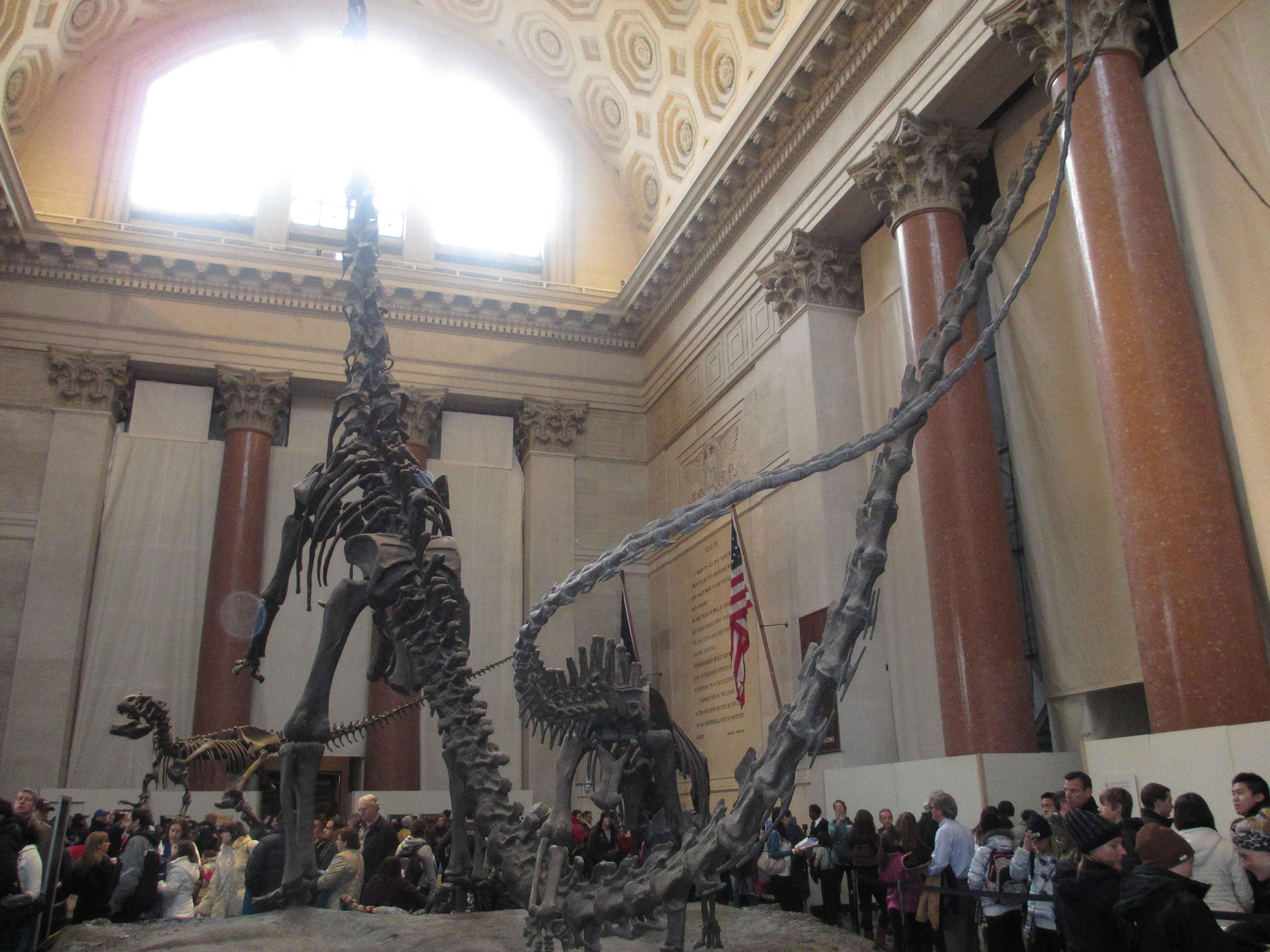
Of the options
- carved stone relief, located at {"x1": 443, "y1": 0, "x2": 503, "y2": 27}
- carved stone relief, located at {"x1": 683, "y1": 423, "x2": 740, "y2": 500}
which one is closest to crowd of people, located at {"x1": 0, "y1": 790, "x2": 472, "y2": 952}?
carved stone relief, located at {"x1": 683, "y1": 423, "x2": 740, "y2": 500}

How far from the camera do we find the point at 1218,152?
7.58 metres

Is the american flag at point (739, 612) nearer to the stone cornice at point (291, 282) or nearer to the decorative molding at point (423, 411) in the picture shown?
Answer: the decorative molding at point (423, 411)

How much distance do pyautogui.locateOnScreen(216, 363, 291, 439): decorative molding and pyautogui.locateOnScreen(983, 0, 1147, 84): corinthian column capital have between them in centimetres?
1122

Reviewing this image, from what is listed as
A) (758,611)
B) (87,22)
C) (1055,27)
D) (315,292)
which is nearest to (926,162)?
(1055,27)

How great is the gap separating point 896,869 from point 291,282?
13.0 m

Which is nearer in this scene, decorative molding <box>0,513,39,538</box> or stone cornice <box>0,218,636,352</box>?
decorative molding <box>0,513,39,538</box>

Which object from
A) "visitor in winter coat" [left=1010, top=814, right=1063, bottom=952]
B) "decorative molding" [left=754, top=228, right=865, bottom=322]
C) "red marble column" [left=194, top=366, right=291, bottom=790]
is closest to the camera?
"visitor in winter coat" [left=1010, top=814, right=1063, bottom=952]

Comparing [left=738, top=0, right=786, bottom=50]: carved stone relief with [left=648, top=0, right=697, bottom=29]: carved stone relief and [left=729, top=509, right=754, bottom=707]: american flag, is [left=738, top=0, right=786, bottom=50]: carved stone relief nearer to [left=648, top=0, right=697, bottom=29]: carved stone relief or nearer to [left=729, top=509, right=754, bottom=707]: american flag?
[left=648, top=0, right=697, bottom=29]: carved stone relief

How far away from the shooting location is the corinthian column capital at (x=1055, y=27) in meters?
7.86

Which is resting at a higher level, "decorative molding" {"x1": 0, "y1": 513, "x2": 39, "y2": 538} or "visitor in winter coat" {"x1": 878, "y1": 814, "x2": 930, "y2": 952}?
"decorative molding" {"x1": 0, "y1": 513, "x2": 39, "y2": 538}

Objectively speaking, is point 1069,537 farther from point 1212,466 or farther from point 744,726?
point 744,726

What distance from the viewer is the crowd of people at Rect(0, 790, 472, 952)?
15.0 ft

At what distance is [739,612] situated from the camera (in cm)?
1058

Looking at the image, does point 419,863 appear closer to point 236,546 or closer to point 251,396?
point 236,546
